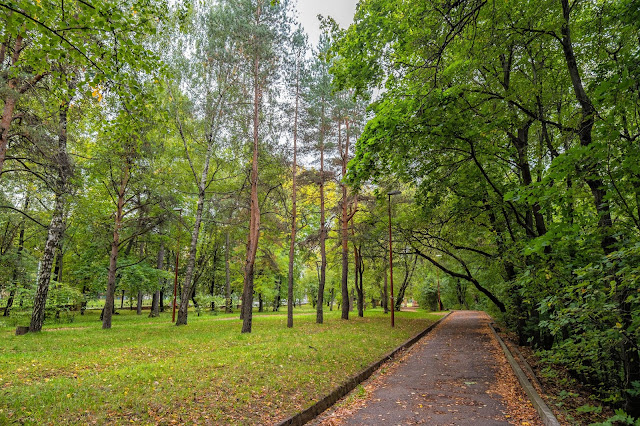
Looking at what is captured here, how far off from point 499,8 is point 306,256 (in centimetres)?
1402

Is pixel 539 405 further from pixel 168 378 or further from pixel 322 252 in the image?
pixel 322 252

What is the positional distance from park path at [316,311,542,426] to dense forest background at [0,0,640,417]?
1203 mm

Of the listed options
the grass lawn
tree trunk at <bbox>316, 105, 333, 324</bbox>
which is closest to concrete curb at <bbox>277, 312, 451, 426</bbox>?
the grass lawn

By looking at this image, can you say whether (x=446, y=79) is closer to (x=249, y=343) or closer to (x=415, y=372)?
(x=415, y=372)

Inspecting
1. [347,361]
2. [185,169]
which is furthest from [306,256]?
[185,169]

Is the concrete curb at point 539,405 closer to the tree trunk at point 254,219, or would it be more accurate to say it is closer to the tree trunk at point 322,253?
the tree trunk at point 254,219

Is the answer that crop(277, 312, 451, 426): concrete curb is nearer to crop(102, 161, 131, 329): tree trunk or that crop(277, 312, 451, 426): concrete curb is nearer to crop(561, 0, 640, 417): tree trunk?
crop(561, 0, 640, 417): tree trunk

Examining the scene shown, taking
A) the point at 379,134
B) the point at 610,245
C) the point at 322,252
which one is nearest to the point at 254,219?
the point at 322,252

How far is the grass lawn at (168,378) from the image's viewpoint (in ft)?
13.4

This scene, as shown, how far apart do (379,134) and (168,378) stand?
5738mm

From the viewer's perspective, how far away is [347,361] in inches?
304

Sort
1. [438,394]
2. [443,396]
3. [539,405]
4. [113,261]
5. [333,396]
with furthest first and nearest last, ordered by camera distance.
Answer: [113,261], [438,394], [443,396], [333,396], [539,405]

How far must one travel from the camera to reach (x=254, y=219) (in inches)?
506

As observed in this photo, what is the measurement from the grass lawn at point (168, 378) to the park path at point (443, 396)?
728 mm
